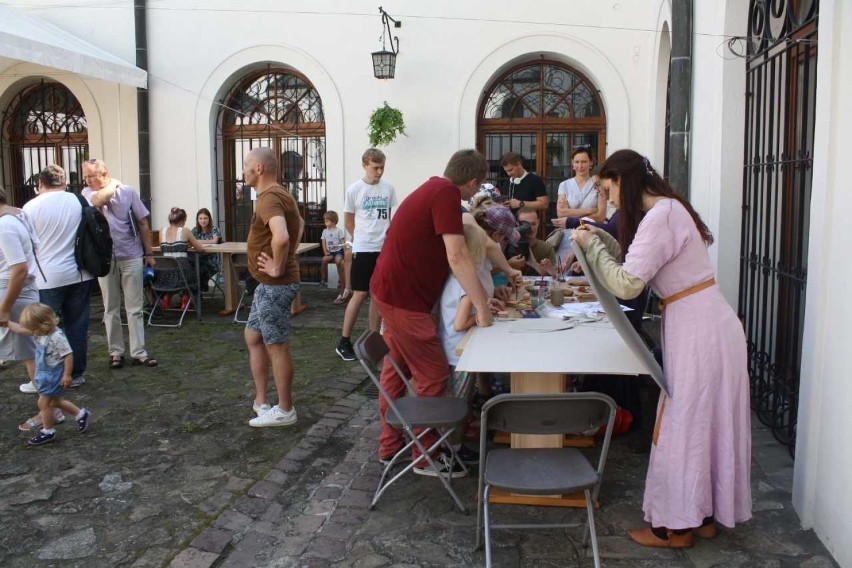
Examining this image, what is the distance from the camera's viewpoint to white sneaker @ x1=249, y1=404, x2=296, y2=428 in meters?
5.04

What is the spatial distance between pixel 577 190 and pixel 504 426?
4807 mm

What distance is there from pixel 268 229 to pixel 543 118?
246 inches

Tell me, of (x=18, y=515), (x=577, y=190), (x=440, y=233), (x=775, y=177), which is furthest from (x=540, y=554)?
(x=577, y=190)

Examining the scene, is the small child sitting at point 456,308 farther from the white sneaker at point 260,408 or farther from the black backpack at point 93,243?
the black backpack at point 93,243

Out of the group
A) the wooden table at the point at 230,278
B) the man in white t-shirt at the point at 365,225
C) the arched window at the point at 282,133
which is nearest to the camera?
the man in white t-shirt at the point at 365,225

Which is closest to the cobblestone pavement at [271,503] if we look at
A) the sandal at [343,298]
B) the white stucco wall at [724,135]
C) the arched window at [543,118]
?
the white stucco wall at [724,135]

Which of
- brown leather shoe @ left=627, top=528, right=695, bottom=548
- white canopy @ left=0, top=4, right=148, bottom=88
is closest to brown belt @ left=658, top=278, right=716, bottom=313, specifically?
brown leather shoe @ left=627, top=528, right=695, bottom=548

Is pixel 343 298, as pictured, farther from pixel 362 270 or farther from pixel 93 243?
pixel 93 243

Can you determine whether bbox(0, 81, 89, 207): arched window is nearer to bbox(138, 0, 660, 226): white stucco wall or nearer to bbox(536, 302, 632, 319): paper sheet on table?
bbox(138, 0, 660, 226): white stucco wall

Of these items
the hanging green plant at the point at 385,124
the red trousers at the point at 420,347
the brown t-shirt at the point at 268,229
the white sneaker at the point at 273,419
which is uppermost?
the hanging green plant at the point at 385,124

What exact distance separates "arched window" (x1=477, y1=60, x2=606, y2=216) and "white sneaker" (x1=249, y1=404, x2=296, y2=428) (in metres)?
6.06

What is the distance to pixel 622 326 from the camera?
3098mm

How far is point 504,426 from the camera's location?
2.97 meters

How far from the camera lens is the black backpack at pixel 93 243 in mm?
5777
